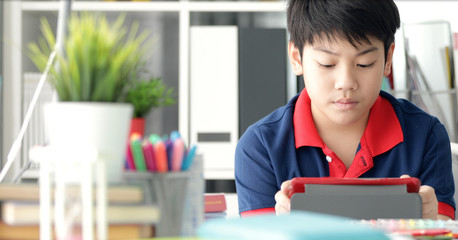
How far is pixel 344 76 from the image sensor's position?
1.07 meters

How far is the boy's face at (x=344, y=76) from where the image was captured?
42.3 inches

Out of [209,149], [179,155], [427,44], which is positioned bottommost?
[209,149]

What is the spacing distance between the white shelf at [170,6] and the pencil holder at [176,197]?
190cm

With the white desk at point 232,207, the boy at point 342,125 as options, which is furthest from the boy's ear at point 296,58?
the white desk at point 232,207

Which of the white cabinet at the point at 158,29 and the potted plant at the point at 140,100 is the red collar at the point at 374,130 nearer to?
the potted plant at the point at 140,100

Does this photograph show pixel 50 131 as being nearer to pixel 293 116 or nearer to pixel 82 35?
pixel 82 35

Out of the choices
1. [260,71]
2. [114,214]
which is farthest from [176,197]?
[260,71]

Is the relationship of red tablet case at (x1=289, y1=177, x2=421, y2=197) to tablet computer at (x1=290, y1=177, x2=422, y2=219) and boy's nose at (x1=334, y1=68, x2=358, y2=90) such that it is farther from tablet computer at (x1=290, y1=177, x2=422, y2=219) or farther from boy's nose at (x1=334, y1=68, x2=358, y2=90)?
boy's nose at (x1=334, y1=68, x2=358, y2=90)

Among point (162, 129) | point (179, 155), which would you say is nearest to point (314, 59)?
point (179, 155)

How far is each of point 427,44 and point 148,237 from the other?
192 cm

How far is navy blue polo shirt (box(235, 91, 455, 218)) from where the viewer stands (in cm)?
116

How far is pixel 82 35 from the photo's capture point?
1.61ft

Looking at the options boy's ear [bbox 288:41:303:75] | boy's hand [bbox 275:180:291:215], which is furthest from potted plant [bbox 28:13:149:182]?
boy's ear [bbox 288:41:303:75]

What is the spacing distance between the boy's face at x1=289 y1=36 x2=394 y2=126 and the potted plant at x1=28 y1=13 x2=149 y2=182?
0.64 m
